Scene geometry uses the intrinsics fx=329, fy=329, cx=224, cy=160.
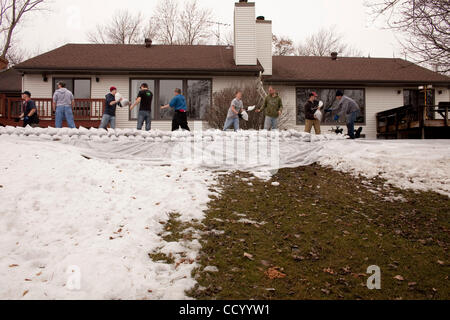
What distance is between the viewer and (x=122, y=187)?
5.93 m

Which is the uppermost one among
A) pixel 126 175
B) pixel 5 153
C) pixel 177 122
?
pixel 177 122

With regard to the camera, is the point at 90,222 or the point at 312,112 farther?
the point at 312,112

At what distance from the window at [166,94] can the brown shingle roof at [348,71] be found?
4.70 metres

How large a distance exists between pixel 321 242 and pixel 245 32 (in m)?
14.0

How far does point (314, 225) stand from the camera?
495cm

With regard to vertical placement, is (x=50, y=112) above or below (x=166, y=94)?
below

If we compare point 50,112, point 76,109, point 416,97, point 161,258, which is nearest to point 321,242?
point 161,258

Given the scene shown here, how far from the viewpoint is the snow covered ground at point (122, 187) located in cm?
341

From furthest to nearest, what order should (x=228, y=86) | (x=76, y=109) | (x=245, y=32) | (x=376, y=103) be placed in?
1. (x=376, y=103)
2. (x=245, y=32)
3. (x=228, y=86)
4. (x=76, y=109)

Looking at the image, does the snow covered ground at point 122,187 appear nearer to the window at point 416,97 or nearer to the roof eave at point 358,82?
the roof eave at point 358,82

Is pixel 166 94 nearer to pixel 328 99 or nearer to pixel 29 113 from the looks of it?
pixel 29 113

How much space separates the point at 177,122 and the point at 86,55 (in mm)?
9758

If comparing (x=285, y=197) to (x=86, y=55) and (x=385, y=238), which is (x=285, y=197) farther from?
Result: (x=86, y=55)
